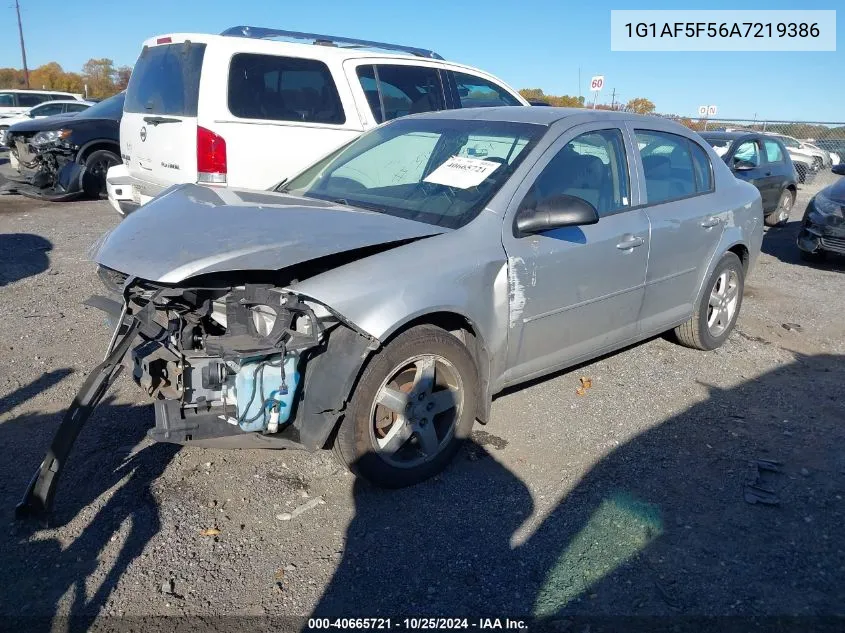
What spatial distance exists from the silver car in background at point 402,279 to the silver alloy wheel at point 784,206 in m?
8.36

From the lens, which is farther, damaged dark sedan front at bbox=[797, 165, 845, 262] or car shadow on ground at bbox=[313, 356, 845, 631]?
damaged dark sedan front at bbox=[797, 165, 845, 262]

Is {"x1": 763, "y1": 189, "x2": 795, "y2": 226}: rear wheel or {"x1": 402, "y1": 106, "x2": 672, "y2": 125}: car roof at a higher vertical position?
{"x1": 402, "y1": 106, "x2": 672, "y2": 125}: car roof

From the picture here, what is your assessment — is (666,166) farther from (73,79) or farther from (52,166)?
(73,79)

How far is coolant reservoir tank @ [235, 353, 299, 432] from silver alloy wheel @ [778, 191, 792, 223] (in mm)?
11224

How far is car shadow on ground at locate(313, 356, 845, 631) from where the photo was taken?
→ 8.85 feet

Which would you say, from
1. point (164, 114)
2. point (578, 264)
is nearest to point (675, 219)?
point (578, 264)

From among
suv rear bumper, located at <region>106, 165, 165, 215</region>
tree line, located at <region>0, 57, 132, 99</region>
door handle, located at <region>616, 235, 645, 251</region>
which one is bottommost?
door handle, located at <region>616, 235, 645, 251</region>

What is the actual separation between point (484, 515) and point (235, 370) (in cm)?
131

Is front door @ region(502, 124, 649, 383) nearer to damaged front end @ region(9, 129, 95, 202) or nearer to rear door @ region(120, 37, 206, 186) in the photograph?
rear door @ region(120, 37, 206, 186)

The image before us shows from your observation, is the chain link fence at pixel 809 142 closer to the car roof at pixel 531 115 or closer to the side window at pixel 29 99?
the car roof at pixel 531 115

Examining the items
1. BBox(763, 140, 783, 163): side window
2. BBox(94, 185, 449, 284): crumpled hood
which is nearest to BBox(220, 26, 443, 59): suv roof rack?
BBox(94, 185, 449, 284): crumpled hood

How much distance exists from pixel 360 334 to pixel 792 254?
8889mm

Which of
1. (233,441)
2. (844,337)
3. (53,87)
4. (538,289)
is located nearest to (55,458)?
(233,441)

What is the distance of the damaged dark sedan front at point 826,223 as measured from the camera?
8594mm
